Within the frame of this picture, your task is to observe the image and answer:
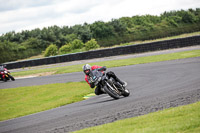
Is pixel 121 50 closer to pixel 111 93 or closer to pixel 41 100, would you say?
pixel 41 100

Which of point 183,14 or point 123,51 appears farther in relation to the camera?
point 183,14

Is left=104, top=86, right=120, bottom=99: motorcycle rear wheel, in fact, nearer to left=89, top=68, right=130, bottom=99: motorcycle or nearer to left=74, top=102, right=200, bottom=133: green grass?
left=89, top=68, right=130, bottom=99: motorcycle

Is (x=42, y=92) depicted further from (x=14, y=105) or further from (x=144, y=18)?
(x=144, y=18)

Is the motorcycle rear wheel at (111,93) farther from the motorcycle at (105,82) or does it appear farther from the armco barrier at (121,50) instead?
the armco barrier at (121,50)

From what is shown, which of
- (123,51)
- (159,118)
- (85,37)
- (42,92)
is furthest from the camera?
(85,37)

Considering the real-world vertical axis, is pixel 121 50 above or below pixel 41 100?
above

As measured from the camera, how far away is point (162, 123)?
677cm

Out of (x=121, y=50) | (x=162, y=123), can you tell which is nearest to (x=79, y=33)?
(x=121, y=50)

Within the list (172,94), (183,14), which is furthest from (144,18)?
(172,94)

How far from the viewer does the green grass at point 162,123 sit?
19.7 feet

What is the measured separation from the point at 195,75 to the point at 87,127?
828 centimetres

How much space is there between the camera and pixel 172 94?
1085 cm

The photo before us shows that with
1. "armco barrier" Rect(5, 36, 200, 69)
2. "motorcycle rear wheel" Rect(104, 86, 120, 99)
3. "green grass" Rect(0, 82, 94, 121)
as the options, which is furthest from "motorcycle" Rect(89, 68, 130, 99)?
"armco barrier" Rect(5, 36, 200, 69)

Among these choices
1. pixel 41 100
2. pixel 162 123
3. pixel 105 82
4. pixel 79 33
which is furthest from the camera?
pixel 79 33
